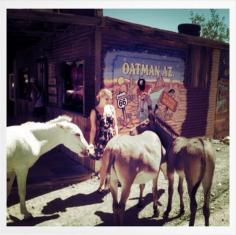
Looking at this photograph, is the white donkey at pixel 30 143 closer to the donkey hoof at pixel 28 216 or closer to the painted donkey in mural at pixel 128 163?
the donkey hoof at pixel 28 216

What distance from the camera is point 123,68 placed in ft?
23.1

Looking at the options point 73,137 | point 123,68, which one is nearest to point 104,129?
point 73,137

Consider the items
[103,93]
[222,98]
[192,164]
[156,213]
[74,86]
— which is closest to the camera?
[192,164]

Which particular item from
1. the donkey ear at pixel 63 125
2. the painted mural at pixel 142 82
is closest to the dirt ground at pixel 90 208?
the donkey ear at pixel 63 125

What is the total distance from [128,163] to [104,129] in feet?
4.37

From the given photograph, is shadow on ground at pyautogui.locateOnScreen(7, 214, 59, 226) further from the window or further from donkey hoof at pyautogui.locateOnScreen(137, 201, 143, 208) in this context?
the window

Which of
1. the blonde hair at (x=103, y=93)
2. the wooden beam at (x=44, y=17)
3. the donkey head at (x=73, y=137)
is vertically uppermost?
the wooden beam at (x=44, y=17)

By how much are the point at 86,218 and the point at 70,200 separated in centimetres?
69

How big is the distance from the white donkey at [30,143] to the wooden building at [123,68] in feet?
4.57

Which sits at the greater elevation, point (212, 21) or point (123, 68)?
point (212, 21)

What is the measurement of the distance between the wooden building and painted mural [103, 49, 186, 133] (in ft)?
0.08

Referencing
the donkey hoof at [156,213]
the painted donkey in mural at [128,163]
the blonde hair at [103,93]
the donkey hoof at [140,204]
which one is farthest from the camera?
the blonde hair at [103,93]

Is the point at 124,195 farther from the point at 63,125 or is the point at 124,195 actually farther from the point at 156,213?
the point at 63,125

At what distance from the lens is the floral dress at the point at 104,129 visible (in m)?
6.13
